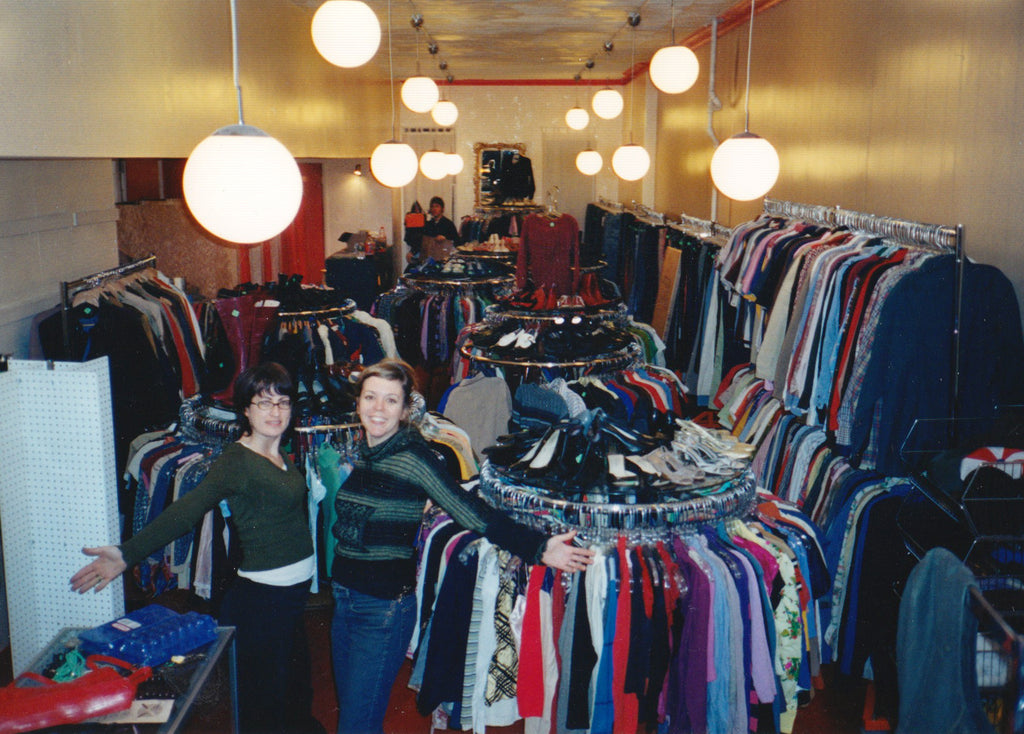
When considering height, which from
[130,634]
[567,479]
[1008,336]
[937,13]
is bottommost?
[130,634]

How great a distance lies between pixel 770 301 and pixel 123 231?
4943mm

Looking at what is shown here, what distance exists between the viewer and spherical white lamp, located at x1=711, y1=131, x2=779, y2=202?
463cm

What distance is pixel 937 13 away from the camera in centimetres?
442

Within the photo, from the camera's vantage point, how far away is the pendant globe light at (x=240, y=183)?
2.35 metres

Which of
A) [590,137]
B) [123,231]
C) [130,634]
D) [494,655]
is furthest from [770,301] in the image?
[590,137]

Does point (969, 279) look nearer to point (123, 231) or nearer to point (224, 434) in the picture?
point (224, 434)

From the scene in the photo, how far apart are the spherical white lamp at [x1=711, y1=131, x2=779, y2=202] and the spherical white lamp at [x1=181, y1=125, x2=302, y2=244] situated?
9.43 ft

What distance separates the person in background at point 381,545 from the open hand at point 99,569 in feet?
2.11

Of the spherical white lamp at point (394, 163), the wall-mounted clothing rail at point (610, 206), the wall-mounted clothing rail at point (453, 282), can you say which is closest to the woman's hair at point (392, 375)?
the spherical white lamp at point (394, 163)

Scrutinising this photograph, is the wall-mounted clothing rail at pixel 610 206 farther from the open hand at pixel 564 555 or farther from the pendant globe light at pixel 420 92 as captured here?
the open hand at pixel 564 555

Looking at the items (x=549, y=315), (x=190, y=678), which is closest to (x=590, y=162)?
(x=549, y=315)

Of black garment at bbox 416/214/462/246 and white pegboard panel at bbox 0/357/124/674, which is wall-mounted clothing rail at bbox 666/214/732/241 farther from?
black garment at bbox 416/214/462/246

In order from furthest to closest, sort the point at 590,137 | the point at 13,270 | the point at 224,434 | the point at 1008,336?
the point at 590,137 < the point at 13,270 < the point at 224,434 < the point at 1008,336

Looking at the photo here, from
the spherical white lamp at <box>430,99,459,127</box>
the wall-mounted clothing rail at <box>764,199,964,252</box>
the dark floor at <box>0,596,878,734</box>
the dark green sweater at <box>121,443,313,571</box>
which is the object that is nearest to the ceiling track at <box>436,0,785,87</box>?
the wall-mounted clothing rail at <box>764,199,964,252</box>
